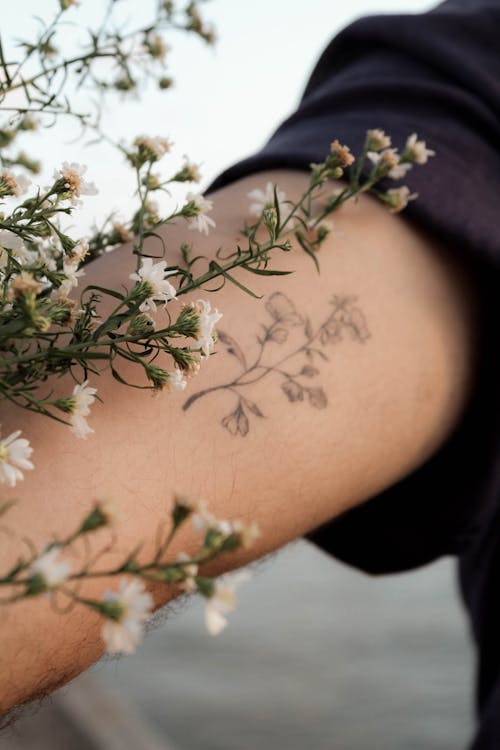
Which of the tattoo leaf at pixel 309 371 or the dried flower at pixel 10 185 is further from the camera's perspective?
the tattoo leaf at pixel 309 371

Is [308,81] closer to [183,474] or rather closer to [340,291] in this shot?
[340,291]

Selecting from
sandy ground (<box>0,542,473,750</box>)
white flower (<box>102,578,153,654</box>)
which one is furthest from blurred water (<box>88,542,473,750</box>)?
white flower (<box>102,578,153,654</box>)

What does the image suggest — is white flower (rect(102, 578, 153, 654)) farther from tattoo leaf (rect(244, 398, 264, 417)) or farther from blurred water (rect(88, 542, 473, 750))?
blurred water (rect(88, 542, 473, 750))

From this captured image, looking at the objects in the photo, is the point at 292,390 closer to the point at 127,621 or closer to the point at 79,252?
the point at 79,252

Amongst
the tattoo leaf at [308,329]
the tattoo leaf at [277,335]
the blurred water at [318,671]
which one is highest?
the tattoo leaf at [277,335]

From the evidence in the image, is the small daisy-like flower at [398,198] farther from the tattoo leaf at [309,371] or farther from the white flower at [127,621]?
the white flower at [127,621]

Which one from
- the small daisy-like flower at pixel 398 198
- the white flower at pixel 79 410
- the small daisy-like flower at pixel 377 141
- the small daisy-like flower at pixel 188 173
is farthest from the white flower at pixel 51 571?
the small daisy-like flower at pixel 398 198

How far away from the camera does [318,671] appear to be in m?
3.03

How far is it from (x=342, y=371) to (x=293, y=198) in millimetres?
171

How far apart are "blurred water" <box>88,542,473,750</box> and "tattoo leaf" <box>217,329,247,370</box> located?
7.40ft

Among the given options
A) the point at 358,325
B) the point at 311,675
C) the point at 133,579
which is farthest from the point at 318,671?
the point at 133,579

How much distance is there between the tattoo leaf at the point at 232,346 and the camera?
726 mm

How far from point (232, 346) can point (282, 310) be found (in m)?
0.07

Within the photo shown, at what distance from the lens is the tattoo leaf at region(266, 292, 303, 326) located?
0.76m
